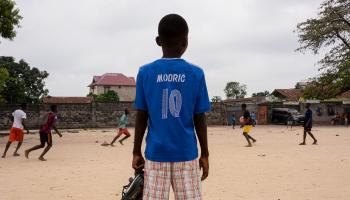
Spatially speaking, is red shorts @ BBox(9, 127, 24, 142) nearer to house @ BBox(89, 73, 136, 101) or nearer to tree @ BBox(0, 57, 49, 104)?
tree @ BBox(0, 57, 49, 104)

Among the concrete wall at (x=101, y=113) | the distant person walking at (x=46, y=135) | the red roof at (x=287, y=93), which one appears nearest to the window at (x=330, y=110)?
the concrete wall at (x=101, y=113)

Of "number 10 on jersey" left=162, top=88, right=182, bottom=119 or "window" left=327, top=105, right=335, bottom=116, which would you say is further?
"window" left=327, top=105, right=335, bottom=116

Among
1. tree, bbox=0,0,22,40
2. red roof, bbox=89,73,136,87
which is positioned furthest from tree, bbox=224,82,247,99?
tree, bbox=0,0,22,40

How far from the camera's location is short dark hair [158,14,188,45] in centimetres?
279

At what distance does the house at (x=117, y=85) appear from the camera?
8419 cm

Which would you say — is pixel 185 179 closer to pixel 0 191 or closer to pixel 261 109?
pixel 0 191

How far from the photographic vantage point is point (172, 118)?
8.86 feet

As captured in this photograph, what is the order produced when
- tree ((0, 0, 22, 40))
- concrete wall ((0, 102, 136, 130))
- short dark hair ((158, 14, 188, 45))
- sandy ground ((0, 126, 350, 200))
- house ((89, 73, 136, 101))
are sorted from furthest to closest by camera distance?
house ((89, 73, 136, 101)), concrete wall ((0, 102, 136, 130)), tree ((0, 0, 22, 40)), sandy ground ((0, 126, 350, 200)), short dark hair ((158, 14, 188, 45))

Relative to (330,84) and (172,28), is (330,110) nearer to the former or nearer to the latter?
(330,84)

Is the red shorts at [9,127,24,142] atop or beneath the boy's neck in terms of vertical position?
beneath

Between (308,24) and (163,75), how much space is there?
125ft

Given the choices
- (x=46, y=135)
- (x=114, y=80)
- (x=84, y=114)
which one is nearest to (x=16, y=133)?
(x=46, y=135)

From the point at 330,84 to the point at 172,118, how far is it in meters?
38.4

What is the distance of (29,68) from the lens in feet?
191
